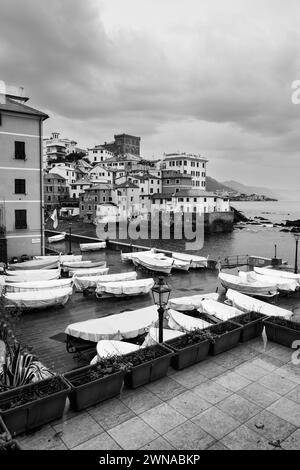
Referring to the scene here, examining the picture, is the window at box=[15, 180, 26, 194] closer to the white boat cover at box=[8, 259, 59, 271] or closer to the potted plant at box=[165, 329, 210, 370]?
the white boat cover at box=[8, 259, 59, 271]

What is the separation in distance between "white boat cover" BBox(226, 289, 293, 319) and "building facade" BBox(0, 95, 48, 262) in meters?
21.4

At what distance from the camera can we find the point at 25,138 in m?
31.6

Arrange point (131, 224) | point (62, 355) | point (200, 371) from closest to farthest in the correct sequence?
point (200, 371) → point (62, 355) → point (131, 224)

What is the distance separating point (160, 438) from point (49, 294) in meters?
12.8

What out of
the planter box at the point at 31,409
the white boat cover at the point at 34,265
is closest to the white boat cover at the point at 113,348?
the planter box at the point at 31,409

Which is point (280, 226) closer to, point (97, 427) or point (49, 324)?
point (49, 324)

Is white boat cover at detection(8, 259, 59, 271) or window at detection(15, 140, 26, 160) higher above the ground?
window at detection(15, 140, 26, 160)

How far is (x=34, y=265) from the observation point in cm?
2716

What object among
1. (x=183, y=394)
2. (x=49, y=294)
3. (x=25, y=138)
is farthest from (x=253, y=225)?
(x=183, y=394)

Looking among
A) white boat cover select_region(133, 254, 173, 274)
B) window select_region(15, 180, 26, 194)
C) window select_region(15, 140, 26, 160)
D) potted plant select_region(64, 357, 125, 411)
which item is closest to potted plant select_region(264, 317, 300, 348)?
potted plant select_region(64, 357, 125, 411)

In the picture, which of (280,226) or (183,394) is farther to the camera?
(280,226)

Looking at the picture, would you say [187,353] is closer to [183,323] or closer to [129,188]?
[183,323]

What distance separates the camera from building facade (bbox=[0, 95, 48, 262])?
101 ft

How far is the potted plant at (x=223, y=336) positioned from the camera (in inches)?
347
